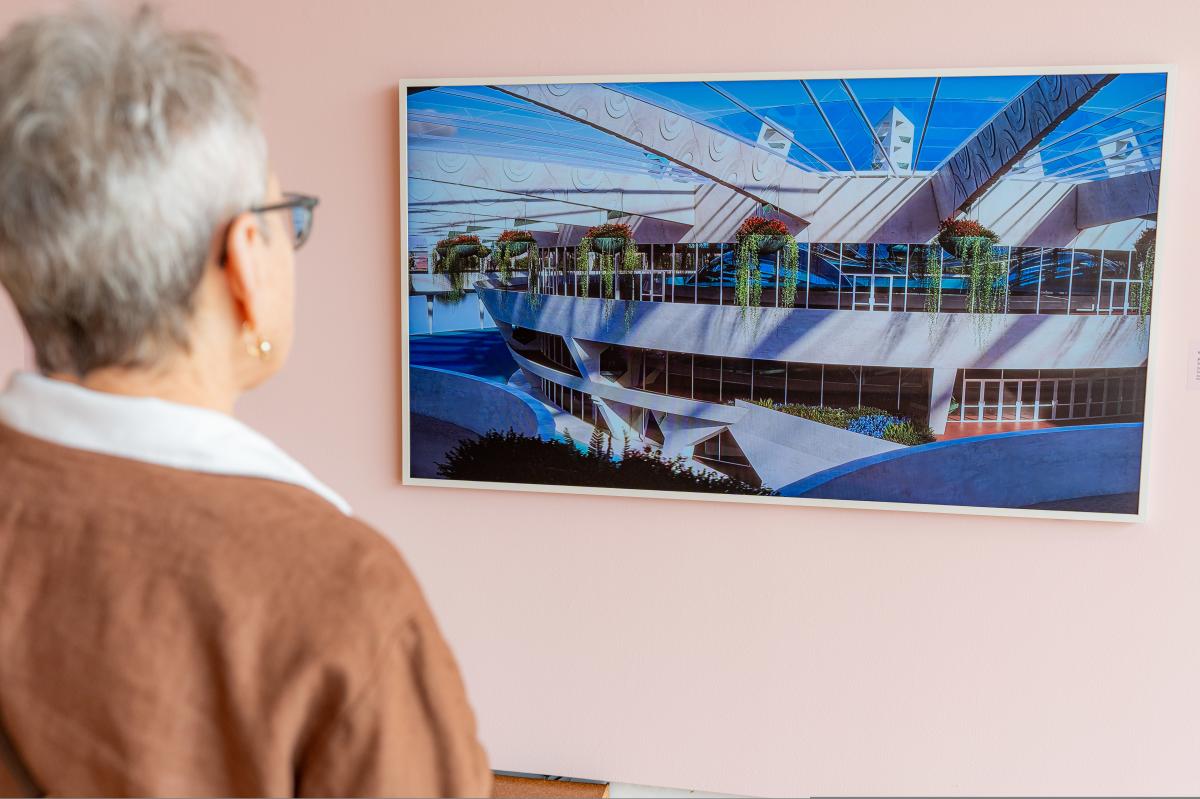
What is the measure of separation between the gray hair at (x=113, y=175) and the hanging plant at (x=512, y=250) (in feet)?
5.25

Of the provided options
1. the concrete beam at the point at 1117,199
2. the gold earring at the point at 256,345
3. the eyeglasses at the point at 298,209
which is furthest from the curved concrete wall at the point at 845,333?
the gold earring at the point at 256,345

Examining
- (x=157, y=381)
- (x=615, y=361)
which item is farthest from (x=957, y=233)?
(x=157, y=381)

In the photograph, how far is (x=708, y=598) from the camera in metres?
2.25

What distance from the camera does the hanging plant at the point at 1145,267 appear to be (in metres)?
1.92

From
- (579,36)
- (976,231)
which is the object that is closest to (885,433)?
(976,231)

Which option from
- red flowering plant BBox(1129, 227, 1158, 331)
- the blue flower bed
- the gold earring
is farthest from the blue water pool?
the gold earring

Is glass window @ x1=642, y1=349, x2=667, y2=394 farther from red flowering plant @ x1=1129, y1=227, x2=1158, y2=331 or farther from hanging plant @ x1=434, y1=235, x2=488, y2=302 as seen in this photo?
red flowering plant @ x1=1129, y1=227, x2=1158, y2=331

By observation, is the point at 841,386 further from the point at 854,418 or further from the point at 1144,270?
the point at 1144,270

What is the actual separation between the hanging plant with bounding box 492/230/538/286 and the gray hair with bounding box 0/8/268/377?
1.60 meters

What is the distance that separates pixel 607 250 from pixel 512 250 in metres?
0.24

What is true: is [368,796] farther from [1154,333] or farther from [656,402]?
[1154,333]

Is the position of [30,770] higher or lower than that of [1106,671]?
higher

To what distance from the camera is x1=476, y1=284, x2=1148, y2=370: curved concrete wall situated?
6.48 ft

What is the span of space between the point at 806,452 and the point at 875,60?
897 millimetres
